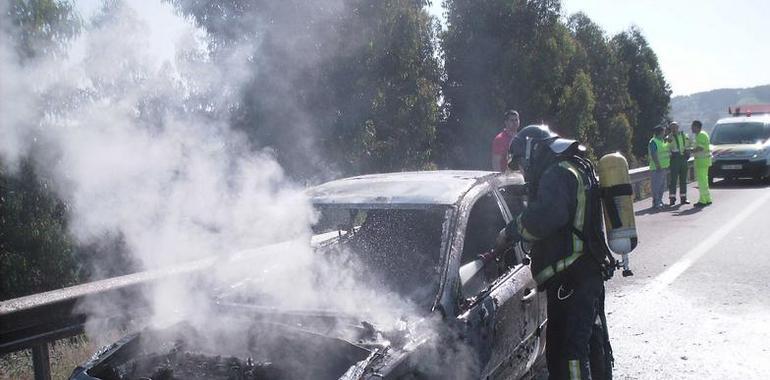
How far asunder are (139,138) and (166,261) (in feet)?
2.99

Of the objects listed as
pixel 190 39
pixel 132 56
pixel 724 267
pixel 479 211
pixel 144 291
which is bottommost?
pixel 724 267

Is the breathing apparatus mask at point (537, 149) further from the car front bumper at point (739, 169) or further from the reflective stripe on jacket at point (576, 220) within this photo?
the car front bumper at point (739, 169)

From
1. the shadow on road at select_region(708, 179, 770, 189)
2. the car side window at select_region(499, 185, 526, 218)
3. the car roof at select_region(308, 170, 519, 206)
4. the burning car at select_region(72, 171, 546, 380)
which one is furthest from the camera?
the shadow on road at select_region(708, 179, 770, 189)

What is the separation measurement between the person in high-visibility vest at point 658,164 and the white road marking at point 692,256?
1.62m

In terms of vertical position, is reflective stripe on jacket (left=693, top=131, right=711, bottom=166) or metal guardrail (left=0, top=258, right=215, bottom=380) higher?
reflective stripe on jacket (left=693, top=131, right=711, bottom=166)

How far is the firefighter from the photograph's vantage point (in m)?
3.36

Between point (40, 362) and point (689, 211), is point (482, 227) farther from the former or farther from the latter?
point (689, 211)

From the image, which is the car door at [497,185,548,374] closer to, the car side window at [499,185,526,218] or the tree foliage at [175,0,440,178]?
the car side window at [499,185,526,218]

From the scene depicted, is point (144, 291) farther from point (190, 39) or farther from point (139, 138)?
point (190, 39)

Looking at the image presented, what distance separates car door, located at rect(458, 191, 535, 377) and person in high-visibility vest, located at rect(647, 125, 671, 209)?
10103mm

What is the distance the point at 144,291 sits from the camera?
390 cm

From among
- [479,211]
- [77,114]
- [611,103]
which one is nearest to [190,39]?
[77,114]


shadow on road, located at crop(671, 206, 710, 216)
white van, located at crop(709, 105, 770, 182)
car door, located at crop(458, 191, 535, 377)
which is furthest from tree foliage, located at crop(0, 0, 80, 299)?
white van, located at crop(709, 105, 770, 182)

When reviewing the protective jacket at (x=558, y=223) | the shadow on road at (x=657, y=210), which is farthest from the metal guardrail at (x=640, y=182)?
the protective jacket at (x=558, y=223)
